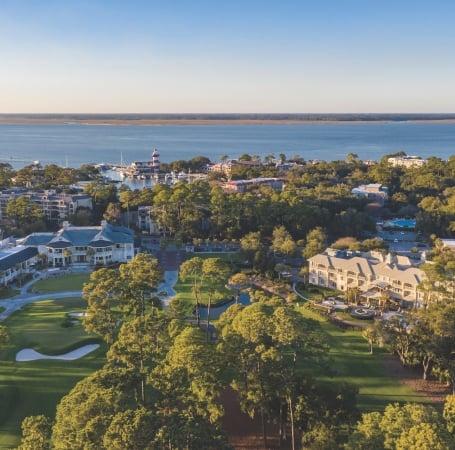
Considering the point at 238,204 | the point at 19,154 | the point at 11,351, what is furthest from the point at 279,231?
the point at 19,154

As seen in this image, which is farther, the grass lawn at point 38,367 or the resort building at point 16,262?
the resort building at point 16,262

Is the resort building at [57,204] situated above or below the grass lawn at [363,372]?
above

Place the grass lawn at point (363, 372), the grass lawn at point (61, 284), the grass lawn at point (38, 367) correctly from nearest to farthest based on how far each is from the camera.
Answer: the grass lawn at point (38, 367) → the grass lawn at point (363, 372) → the grass lawn at point (61, 284)

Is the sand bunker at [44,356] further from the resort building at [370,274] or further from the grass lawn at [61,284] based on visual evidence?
the resort building at [370,274]

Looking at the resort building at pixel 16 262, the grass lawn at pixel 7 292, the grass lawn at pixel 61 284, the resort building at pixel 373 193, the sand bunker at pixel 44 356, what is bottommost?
the grass lawn at pixel 61 284

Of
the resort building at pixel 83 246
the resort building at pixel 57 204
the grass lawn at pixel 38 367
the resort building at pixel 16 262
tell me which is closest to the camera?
the grass lawn at pixel 38 367

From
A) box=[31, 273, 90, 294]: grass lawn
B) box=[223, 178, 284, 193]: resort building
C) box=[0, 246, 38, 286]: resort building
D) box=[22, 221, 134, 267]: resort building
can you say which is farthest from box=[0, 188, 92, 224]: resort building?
box=[223, 178, 284, 193]: resort building

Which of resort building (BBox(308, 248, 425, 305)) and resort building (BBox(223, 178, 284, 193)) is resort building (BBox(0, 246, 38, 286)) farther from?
resort building (BBox(223, 178, 284, 193))

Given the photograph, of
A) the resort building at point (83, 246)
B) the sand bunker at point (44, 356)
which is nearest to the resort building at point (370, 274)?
the resort building at point (83, 246)
